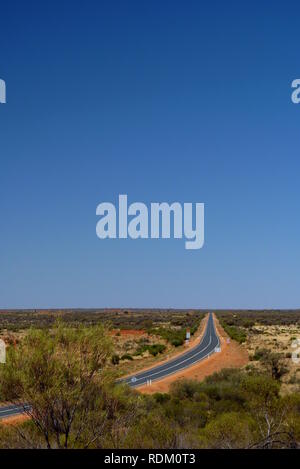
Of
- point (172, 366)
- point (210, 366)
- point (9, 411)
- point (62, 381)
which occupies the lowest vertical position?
point (172, 366)

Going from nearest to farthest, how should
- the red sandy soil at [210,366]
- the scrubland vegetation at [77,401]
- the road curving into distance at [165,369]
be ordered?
the scrubland vegetation at [77,401]
the road curving into distance at [165,369]
the red sandy soil at [210,366]

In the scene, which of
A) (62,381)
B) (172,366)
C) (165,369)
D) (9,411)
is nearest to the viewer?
(62,381)

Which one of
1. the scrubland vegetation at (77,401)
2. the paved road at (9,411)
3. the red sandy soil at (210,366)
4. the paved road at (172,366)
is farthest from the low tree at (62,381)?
the paved road at (172,366)

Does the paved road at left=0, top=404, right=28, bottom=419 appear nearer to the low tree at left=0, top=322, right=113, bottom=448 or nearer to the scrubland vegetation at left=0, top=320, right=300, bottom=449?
the scrubland vegetation at left=0, top=320, right=300, bottom=449

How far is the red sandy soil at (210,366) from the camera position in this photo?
38.4m

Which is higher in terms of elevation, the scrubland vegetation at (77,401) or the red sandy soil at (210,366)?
the scrubland vegetation at (77,401)

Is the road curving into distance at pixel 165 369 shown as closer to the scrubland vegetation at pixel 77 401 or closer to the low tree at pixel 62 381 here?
the scrubland vegetation at pixel 77 401

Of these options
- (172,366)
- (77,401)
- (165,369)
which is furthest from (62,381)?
(172,366)

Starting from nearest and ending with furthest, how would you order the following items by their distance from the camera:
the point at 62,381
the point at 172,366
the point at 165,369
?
the point at 62,381 < the point at 165,369 < the point at 172,366

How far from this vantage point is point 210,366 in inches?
1973

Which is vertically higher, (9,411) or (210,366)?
(9,411)

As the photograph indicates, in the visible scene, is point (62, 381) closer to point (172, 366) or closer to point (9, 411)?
point (9, 411)

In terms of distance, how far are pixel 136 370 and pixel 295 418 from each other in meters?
34.5
